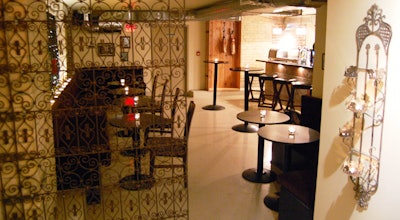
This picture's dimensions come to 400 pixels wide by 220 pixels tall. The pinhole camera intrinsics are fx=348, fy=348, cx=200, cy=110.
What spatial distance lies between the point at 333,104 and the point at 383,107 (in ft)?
1.30

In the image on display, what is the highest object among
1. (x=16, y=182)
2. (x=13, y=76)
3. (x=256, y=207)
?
(x=13, y=76)

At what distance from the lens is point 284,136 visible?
3.47 meters

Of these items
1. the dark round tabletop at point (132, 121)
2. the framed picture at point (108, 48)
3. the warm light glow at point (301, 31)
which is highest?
the warm light glow at point (301, 31)

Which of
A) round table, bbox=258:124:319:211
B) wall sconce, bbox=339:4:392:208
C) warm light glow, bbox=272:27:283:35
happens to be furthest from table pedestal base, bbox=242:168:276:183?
warm light glow, bbox=272:27:283:35

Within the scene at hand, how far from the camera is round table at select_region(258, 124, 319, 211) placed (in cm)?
332

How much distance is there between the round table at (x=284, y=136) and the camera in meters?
3.32

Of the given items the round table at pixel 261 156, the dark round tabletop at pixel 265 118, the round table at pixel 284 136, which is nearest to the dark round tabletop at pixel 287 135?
the round table at pixel 284 136

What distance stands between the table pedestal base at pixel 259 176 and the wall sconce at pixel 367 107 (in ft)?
6.30

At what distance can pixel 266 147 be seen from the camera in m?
5.41

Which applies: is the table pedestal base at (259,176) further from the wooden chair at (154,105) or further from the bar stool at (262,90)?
the bar stool at (262,90)

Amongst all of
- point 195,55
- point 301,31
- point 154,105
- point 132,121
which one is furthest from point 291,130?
point 301,31

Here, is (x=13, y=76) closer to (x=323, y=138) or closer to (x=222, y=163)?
(x=323, y=138)

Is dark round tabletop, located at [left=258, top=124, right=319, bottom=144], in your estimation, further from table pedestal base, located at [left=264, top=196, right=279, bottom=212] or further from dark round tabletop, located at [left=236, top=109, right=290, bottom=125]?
table pedestal base, located at [left=264, top=196, right=279, bottom=212]

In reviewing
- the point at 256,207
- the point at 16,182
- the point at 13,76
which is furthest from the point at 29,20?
the point at 256,207
